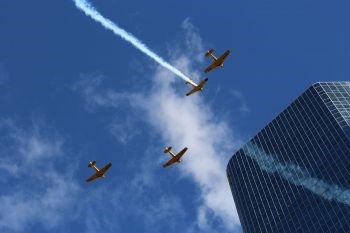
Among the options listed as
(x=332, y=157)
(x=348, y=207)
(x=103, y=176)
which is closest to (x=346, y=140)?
(x=332, y=157)

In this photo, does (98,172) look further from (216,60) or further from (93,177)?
(216,60)

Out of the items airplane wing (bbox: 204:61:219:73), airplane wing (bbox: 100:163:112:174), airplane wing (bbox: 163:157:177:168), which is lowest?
airplane wing (bbox: 100:163:112:174)

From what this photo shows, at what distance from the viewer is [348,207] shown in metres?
170

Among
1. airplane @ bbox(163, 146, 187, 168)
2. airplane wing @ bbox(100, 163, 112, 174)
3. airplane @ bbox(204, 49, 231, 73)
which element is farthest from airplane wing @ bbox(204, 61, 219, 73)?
airplane wing @ bbox(100, 163, 112, 174)

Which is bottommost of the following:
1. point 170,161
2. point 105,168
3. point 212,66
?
point 105,168

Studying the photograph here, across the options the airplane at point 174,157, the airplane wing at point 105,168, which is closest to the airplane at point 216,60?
the airplane at point 174,157

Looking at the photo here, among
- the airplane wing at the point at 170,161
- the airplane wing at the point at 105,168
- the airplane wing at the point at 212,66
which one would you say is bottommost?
the airplane wing at the point at 105,168

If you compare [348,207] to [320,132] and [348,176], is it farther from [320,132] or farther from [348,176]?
[320,132]

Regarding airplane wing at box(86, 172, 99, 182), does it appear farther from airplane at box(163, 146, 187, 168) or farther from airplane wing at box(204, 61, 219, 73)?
airplane wing at box(204, 61, 219, 73)

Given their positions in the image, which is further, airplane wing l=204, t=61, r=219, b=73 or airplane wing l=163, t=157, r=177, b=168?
airplane wing l=163, t=157, r=177, b=168

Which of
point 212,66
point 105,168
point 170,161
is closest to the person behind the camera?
point 212,66

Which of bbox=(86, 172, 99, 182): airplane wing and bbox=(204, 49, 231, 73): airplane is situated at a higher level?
bbox=(204, 49, 231, 73): airplane

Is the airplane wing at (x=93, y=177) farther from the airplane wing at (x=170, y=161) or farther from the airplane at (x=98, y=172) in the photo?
the airplane wing at (x=170, y=161)

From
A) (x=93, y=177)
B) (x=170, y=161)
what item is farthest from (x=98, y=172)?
(x=170, y=161)
